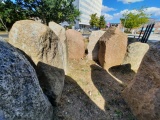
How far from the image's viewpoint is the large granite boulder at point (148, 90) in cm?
263

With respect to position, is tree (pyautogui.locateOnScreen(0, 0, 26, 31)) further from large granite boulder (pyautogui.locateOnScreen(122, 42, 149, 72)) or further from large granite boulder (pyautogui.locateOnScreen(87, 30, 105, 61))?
large granite boulder (pyautogui.locateOnScreen(122, 42, 149, 72))

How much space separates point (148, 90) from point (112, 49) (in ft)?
7.58

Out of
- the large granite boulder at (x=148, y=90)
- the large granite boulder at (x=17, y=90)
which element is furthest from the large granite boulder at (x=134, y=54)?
the large granite boulder at (x=17, y=90)

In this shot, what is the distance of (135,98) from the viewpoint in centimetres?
310

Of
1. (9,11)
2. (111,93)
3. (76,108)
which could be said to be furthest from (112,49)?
(9,11)

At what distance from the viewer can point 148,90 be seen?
9.39 ft

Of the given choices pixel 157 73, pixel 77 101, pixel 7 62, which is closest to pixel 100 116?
pixel 77 101

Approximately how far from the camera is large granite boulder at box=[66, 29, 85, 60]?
215 inches

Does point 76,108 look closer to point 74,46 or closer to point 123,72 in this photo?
point 123,72

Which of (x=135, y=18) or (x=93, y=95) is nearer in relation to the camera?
(x=93, y=95)

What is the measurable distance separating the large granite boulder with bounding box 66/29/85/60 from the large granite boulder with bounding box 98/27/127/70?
0.86 m

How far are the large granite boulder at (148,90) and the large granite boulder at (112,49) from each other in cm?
182

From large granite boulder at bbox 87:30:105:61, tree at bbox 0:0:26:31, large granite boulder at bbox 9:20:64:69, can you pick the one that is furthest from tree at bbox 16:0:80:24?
large granite boulder at bbox 9:20:64:69

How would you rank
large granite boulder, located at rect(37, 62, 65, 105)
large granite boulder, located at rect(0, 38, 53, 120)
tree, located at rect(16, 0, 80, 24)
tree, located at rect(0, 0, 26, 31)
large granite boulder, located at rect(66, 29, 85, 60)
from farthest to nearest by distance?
1. tree, located at rect(16, 0, 80, 24)
2. tree, located at rect(0, 0, 26, 31)
3. large granite boulder, located at rect(66, 29, 85, 60)
4. large granite boulder, located at rect(37, 62, 65, 105)
5. large granite boulder, located at rect(0, 38, 53, 120)
